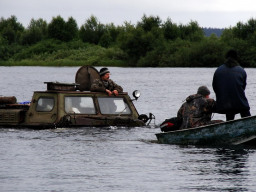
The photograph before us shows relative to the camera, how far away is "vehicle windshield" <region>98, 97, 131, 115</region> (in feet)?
81.3

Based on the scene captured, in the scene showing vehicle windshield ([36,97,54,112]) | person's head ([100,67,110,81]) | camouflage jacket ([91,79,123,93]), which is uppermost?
person's head ([100,67,110,81])

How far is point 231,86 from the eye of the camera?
18969 millimetres

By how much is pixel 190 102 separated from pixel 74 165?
120 inches

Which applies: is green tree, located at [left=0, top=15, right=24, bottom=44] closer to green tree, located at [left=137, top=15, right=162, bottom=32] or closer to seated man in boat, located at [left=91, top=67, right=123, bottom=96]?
green tree, located at [left=137, top=15, right=162, bottom=32]

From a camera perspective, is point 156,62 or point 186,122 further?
point 156,62

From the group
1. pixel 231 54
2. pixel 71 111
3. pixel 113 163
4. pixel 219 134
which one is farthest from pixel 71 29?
pixel 113 163

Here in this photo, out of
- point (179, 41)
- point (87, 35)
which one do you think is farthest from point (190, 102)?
point (87, 35)

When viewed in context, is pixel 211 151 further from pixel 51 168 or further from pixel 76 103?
pixel 76 103

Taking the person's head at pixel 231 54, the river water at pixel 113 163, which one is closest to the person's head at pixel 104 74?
the river water at pixel 113 163

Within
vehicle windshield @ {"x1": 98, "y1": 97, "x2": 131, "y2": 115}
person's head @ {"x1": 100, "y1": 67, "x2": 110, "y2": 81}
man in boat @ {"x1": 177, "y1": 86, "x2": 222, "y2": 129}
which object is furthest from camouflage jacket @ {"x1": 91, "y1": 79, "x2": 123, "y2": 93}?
man in boat @ {"x1": 177, "y1": 86, "x2": 222, "y2": 129}

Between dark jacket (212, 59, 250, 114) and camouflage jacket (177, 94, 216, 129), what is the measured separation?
385mm

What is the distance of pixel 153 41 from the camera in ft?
400

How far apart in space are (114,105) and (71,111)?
137cm

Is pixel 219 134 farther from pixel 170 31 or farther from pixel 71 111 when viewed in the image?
pixel 170 31
